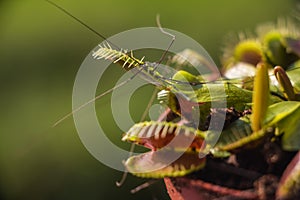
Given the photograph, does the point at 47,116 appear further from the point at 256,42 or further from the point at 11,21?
the point at 256,42

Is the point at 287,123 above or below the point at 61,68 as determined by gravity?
above

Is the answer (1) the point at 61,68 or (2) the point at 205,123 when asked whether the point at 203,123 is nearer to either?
(2) the point at 205,123

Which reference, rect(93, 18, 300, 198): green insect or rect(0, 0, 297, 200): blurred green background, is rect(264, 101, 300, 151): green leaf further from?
rect(0, 0, 297, 200): blurred green background

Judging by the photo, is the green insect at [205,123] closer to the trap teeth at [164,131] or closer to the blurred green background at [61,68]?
the trap teeth at [164,131]

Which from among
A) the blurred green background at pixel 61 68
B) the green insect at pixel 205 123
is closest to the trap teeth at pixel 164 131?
the green insect at pixel 205 123

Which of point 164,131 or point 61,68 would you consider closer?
point 164,131

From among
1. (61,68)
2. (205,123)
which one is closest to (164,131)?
(205,123)
